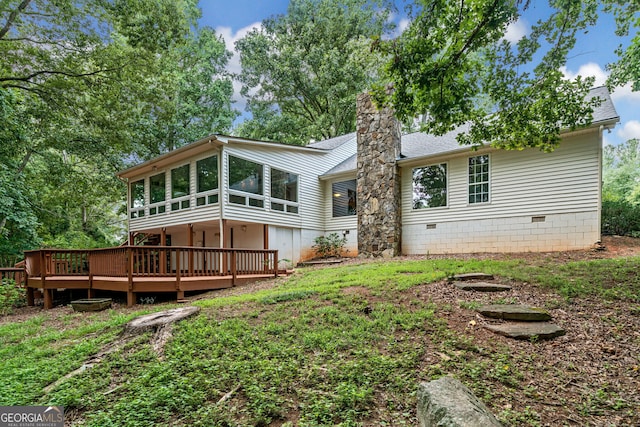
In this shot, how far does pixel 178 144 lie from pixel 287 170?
10.1 m

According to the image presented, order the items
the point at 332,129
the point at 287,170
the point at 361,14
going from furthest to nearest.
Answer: the point at 332,129 → the point at 361,14 → the point at 287,170

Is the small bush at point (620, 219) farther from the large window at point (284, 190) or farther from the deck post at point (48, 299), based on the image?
the deck post at point (48, 299)

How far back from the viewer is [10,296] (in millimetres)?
9086

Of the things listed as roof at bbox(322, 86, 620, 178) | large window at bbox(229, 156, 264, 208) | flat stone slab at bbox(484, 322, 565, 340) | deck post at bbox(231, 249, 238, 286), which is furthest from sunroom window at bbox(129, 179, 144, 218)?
flat stone slab at bbox(484, 322, 565, 340)

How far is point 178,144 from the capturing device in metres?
19.3

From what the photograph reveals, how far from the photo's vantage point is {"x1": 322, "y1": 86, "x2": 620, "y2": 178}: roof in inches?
339

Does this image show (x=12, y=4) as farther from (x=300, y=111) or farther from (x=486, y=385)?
(x=300, y=111)

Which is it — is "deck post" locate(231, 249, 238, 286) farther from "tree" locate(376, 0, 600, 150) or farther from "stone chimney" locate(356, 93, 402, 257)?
"tree" locate(376, 0, 600, 150)

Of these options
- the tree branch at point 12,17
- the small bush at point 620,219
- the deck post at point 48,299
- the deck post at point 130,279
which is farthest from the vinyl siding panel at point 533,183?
the tree branch at point 12,17

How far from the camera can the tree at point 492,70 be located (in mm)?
5426

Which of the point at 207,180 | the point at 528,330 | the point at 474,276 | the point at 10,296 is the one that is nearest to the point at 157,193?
the point at 207,180

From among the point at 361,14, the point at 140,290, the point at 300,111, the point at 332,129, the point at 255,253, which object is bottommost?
the point at 140,290

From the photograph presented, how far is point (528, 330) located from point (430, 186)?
8.44 metres

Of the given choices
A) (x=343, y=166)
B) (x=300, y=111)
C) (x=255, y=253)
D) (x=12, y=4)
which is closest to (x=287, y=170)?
(x=343, y=166)
